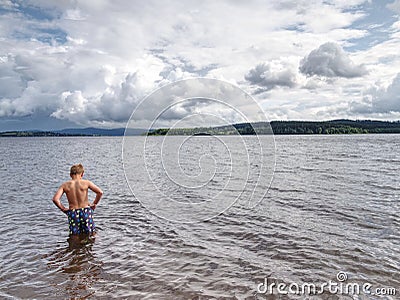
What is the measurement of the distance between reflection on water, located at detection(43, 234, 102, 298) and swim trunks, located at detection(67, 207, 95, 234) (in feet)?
0.75

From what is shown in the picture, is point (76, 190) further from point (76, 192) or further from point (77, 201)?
point (77, 201)

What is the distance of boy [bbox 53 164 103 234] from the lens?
10891 mm

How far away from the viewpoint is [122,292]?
24.8 feet

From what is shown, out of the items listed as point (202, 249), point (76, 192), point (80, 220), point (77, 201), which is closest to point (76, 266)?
point (80, 220)

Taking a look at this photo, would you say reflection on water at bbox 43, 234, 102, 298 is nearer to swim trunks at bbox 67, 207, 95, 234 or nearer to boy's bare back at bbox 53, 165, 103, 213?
swim trunks at bbox 67, 207, 95, 234

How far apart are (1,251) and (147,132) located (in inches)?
255

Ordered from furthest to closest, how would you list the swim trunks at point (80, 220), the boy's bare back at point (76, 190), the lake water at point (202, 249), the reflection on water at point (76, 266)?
1. the swim trunks at point (80, 220)
2. the boy's bare back at point (76, 190)
3. the lake water at point (202, 249)
4. the reflection on water at point (76, 266)

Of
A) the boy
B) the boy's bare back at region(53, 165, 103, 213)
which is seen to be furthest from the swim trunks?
the boy's bare back at region(53, 165, 103, 213)

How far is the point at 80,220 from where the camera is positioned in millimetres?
11406

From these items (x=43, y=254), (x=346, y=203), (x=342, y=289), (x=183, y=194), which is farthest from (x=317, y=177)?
(x=43, y=254)

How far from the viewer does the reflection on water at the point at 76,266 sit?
7.74 metres

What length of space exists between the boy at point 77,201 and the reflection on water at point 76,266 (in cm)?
41

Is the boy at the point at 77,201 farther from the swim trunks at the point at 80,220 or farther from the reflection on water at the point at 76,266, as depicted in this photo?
the reflection on water at the point at 76,266

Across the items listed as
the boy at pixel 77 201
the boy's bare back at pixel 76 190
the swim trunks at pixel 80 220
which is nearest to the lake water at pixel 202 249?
the swim trunks at pixel 80 220
